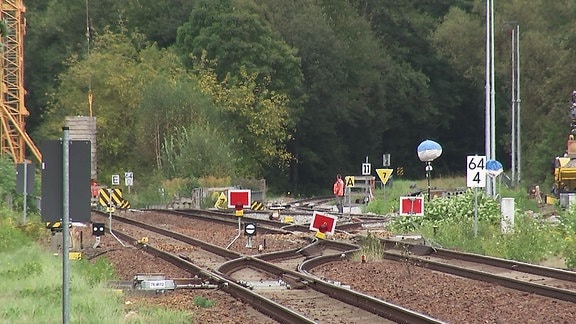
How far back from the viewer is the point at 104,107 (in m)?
81.2

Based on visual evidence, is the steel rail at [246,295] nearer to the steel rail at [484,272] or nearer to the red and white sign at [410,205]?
the steel rail at [484,272]

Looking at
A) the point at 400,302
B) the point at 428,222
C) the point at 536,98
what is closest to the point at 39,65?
the point at 536,98

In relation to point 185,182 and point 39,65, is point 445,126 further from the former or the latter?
point 185,182

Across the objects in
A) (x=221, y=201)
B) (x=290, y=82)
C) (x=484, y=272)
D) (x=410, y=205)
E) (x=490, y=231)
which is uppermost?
(x=290, y=82)

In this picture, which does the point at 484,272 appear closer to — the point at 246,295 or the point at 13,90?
the point at 246,295

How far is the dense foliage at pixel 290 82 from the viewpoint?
73.4 meters

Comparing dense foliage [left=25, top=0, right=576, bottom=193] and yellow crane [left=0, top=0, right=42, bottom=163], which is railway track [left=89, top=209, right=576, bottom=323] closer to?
yellow crane [left=0, top=0, right=42, bottom=163]

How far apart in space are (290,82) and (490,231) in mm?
54886

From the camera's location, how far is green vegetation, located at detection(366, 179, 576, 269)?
27.4 meters

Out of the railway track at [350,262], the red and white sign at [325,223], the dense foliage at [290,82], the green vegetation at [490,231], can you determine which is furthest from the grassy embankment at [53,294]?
the dense foliage at [290,82]

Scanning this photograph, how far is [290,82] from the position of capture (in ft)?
281

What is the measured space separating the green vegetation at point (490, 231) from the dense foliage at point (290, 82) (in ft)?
99.1

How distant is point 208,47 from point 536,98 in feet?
76.4

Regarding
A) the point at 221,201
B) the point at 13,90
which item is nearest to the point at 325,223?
the point at 221,201
